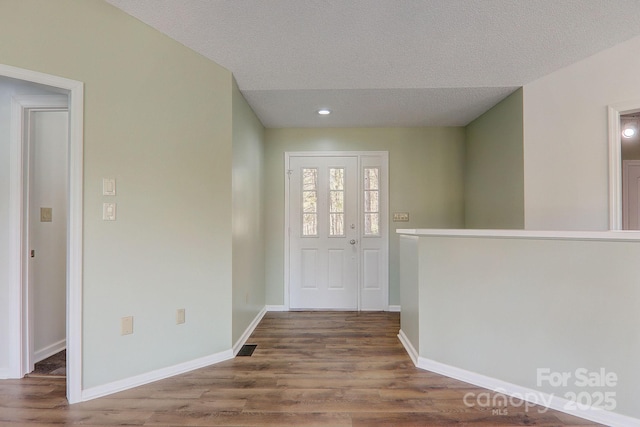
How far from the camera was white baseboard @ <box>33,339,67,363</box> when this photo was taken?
257cm

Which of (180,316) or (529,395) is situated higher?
(180,316)

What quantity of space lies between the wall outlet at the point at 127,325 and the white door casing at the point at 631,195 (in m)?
5.82

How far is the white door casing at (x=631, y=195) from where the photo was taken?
167 inches

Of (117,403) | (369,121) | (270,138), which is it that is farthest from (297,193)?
(117,403)

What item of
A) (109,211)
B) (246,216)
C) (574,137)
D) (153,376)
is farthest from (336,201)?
(153,376)

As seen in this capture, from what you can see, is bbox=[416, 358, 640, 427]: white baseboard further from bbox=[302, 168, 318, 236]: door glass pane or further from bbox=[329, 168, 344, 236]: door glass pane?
bbox=[302, 168, 318, 236]: door glass pane

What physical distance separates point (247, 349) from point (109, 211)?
166 cm

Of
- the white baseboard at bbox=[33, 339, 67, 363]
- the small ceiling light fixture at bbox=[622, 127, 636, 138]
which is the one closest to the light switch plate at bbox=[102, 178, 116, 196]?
Result: the white baseboard at bbox=[33, 339, 67, 363]

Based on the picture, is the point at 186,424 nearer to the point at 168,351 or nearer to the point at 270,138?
the point at 168,351

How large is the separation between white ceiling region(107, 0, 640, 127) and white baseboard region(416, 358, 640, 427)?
2438mm

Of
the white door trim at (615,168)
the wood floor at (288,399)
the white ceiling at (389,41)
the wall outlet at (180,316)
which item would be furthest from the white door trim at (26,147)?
the white door trim at (615,168)

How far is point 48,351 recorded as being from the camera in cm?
269

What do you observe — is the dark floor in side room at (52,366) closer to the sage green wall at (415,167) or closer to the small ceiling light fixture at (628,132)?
the sage green wall at (415,167)

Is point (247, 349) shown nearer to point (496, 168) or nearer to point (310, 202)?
point (310, 202)
